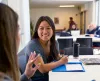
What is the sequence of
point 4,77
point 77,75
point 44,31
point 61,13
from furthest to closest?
point 61,13 < point 44,31 < point 77,75 < point 4,77

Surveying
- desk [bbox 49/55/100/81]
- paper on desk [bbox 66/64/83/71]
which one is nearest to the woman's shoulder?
desk [bbox 49/55/100/81]

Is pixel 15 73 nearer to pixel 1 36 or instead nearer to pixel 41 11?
pixel 1 36

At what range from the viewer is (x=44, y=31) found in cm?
216

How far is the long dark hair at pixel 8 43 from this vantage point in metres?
0.82

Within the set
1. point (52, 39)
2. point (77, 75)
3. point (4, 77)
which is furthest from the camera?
point (52, 39)

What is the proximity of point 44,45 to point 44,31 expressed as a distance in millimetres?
173

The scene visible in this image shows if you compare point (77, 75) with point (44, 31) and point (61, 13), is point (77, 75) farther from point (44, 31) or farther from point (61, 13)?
point (61, 13)

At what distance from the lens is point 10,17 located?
0.86 m

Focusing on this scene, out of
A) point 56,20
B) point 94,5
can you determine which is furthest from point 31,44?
point 56,20

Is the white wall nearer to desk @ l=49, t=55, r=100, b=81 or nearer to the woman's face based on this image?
the woman's face

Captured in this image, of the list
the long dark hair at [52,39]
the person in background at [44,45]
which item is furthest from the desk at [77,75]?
the long dark hair at [52,39]

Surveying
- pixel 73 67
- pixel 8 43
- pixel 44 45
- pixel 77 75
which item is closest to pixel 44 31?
pixel 44 45

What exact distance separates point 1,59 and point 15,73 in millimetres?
102

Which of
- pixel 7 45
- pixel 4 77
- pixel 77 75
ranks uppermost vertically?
pixel 7 45
